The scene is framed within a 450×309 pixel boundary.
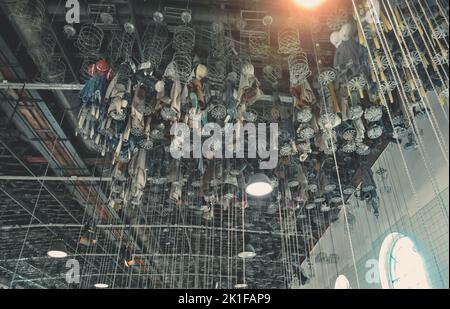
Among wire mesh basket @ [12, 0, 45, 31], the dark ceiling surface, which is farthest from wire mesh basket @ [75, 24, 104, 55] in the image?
wire mesh basket @ [12, 0, 45, 31]

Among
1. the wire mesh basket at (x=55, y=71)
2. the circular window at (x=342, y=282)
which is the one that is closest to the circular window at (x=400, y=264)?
the circular window at (x=342, y=282)

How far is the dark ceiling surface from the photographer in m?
3.20

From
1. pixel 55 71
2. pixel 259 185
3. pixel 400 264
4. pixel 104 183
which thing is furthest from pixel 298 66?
pixel 104 183

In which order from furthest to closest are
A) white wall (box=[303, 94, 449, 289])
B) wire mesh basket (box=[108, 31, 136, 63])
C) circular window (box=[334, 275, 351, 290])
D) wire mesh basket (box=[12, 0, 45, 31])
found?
circular window (box=[334, 275, 351, 290])
wire mesh basket (box=[108, 31, 136, 63])
wire mesh basket (box=[12, 0, 45, 31])
white wall (box=[303, 94, 449, 289])

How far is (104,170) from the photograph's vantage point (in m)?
5.42

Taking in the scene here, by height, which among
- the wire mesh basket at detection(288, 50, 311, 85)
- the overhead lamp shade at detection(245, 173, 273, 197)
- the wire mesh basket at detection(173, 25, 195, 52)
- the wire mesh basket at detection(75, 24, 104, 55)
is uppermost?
the wire mesh basket at detection(75, 24, 104, 55)

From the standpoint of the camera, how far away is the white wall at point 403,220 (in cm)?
252

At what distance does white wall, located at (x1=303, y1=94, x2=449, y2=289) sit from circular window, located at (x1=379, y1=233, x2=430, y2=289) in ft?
0.34

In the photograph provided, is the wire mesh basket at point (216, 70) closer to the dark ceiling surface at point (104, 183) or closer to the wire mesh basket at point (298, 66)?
the dark ceiling surface at point (104, 183)

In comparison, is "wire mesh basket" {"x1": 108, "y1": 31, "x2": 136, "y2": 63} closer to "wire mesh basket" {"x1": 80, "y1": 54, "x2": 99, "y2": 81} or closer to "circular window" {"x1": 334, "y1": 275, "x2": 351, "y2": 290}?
"wire mesh basket" {"x1": 80, "y1": 54, "x2": 99, "y2": 81}

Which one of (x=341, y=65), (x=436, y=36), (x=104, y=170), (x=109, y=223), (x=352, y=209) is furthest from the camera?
(x=109, y=223)
